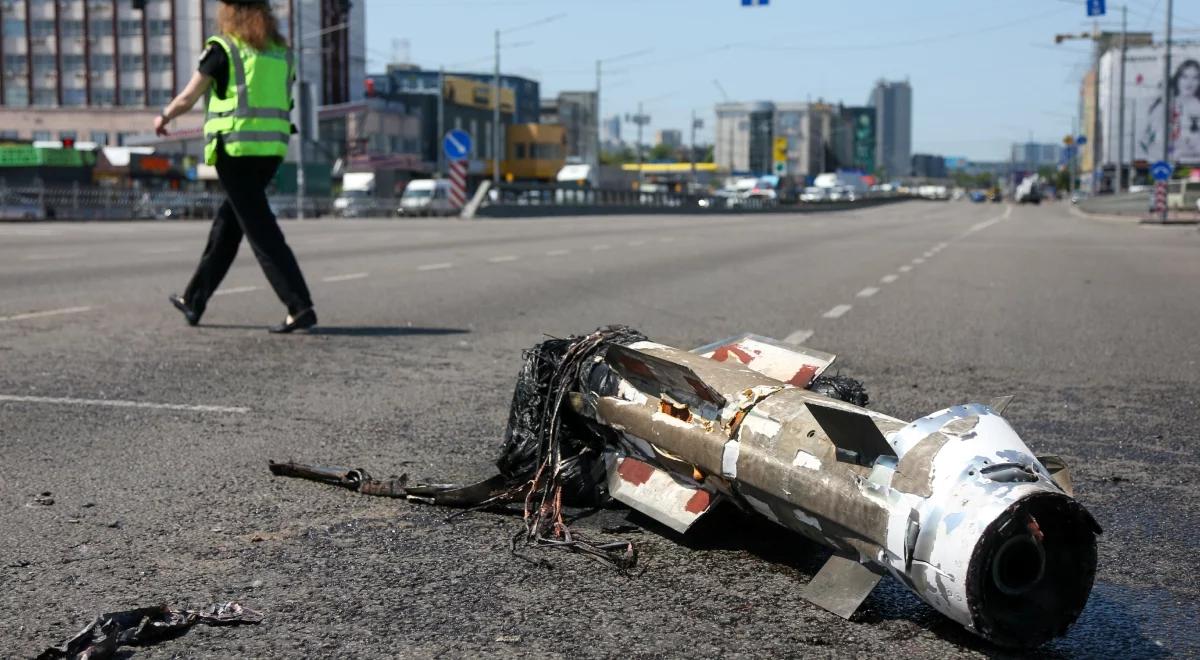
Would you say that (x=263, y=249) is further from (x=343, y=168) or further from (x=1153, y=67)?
(x=1153, y=67)

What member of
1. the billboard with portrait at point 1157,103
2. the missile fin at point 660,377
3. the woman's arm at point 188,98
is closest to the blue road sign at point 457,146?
the woman's arm at point 188,98

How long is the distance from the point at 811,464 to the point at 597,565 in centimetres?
69

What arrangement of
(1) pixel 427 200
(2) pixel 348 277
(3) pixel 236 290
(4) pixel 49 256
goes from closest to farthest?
(3) pixel 236 290 < (2) pixel 348 277 < (4) pixel 49 256 < (1) pixel 427 200

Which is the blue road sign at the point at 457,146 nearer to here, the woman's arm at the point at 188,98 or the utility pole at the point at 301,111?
the utility pole at the point at 301,111

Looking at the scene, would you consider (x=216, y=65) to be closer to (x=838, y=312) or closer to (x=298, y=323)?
(x=298, y=323)

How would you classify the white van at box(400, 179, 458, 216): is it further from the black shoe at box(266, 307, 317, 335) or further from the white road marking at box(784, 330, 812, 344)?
the black shoe at box(266, 307, 317, 335)

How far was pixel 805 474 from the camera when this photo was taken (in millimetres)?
3207

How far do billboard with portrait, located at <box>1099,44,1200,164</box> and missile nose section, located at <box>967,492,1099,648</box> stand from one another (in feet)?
445

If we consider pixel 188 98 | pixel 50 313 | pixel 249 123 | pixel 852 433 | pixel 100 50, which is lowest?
pixel 50 313

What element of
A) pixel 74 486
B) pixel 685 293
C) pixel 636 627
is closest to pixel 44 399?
pixel 74 486

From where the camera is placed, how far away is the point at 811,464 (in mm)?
3199

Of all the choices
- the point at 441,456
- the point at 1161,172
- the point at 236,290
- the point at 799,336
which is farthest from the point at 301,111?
the point at 441,456

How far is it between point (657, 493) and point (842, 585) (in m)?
0.72

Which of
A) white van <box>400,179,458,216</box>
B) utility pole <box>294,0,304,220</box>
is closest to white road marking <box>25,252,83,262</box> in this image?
utility pole <box>294,0,304,220</box>
